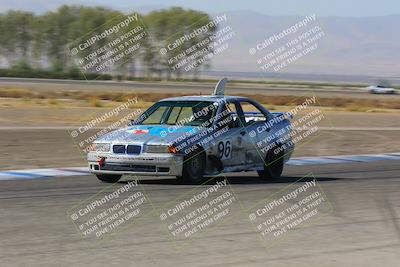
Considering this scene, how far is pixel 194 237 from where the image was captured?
8.63 metres

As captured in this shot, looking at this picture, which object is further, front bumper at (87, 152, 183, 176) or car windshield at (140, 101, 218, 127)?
car windshield at (140, 101, 218, 127)

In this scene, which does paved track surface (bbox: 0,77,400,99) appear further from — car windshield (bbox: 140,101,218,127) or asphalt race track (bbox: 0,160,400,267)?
asphalt race track (bbox: 0,160,400,267)

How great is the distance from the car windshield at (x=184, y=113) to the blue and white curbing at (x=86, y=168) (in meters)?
1.97

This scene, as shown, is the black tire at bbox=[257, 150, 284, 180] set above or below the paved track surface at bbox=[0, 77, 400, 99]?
above

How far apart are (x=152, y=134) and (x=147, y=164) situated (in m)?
0.51

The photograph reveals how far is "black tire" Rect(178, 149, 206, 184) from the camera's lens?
42.0 ft

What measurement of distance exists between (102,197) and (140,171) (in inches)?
49.2

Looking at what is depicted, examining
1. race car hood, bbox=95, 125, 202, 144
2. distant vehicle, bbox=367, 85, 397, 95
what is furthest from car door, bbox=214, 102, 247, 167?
distant vehicle, bbox=367, 85, 397, 95

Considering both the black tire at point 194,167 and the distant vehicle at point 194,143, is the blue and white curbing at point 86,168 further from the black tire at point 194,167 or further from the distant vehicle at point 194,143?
the black tire at point 194,167

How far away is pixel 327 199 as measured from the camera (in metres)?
12.0

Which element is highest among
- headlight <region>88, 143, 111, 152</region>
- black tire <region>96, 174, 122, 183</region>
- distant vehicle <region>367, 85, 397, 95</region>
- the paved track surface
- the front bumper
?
headlight <region>88, 143, 111, 152</region>

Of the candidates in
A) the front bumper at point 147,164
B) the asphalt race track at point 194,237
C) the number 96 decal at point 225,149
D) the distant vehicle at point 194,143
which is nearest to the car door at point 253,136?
the distant vehicle at point 194,143

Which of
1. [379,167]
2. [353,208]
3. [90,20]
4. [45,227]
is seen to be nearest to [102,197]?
[45,227]

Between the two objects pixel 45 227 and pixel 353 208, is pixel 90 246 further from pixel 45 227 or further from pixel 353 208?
pixel 353 208
